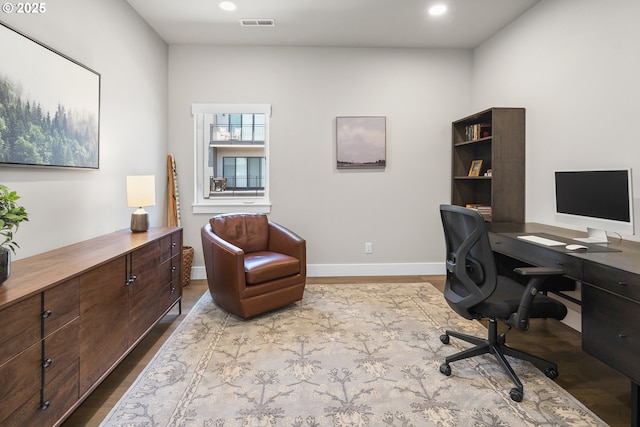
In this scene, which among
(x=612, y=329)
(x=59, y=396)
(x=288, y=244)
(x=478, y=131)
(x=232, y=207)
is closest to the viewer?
(x=59, y=396)

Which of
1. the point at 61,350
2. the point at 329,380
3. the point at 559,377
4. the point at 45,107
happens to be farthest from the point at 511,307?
the point at 45,107

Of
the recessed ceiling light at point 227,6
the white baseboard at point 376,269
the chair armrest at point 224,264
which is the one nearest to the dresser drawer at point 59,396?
the chair armrest at point 224,264

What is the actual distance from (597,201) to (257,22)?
11.0ft

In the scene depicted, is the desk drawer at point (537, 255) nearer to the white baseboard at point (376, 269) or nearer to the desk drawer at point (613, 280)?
the desk drawer at point (613, 280)

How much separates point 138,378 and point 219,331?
0.73 m

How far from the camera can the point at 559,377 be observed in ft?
7.02

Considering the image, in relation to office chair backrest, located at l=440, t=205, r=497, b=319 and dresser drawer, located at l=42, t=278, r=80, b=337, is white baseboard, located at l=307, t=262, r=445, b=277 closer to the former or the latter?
office chair backrest, located at l=440, t=205, r=497, b=319

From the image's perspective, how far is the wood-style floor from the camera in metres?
1.81

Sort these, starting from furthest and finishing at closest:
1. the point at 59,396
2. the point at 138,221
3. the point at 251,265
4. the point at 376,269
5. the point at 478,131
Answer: the point at 376,269 < the point at 478,131 < the point at 251,265 < the point at 138,221 < the point at 59,396

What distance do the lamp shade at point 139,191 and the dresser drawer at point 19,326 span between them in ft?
A: 5.06

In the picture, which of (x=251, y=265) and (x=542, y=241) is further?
(x=251, y=265)

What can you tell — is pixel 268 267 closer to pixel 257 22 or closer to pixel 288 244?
pixel 288 244

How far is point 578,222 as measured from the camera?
2395 millimetres

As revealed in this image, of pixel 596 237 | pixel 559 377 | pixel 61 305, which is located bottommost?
pixel 559 377
